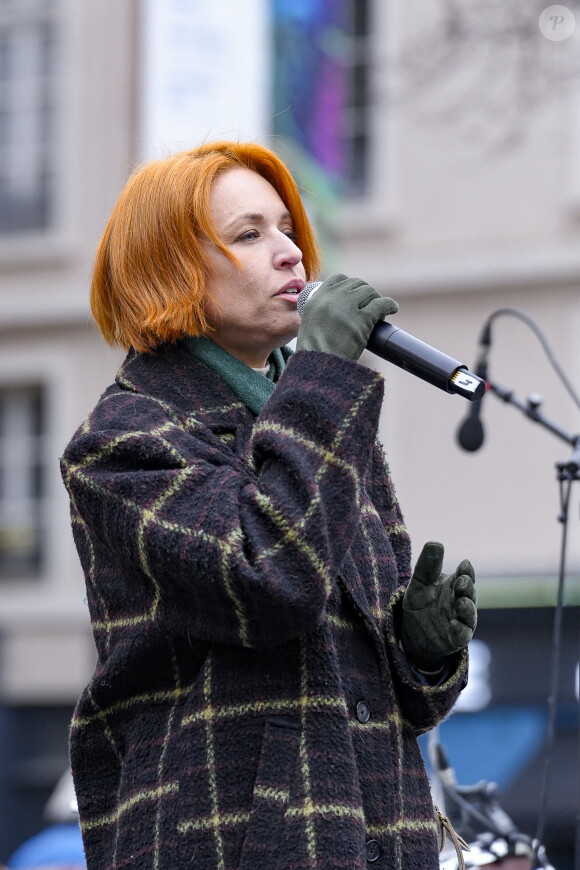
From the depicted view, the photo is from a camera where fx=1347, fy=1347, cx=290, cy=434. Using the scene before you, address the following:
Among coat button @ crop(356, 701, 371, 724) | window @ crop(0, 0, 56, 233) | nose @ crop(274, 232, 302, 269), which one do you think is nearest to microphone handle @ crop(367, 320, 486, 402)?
nose @ crop(274, 232, 302, 269)

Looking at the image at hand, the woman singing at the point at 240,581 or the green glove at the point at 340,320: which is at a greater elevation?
the green glove at the point at 340,320

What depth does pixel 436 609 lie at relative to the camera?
6.32ft

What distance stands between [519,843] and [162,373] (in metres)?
1.85

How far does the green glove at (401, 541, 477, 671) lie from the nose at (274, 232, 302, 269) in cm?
47

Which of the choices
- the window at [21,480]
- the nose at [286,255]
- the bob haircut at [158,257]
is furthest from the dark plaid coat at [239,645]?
the window at [21,480]

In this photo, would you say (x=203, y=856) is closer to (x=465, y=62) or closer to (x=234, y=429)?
(x=234, y=429)

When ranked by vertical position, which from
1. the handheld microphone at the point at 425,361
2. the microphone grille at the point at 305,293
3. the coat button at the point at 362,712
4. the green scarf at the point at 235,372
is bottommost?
the coat button at the point at 362,712

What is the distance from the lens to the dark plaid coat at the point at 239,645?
66.2 inches

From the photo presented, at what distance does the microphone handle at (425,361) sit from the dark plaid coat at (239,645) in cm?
6

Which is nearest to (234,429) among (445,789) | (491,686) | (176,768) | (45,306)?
(176,768)

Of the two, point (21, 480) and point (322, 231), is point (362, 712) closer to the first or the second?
point (322, 231)

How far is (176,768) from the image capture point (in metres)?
1.75

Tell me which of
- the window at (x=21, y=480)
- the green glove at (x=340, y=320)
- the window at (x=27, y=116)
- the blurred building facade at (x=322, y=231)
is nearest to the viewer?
the green glove at (x=340, y=320)

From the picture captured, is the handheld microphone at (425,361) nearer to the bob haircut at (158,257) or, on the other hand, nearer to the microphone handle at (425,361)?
the microphone handle at (425,361)
